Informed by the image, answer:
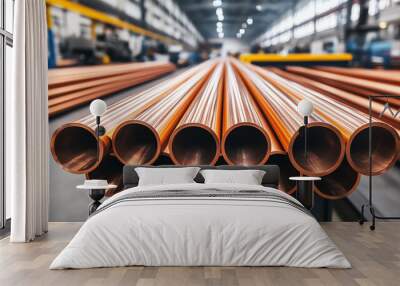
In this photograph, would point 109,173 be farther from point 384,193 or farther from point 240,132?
point 384,193

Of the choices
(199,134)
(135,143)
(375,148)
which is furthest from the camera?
(135,143)

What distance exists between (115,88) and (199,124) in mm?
1226

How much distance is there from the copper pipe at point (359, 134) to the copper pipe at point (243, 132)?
0.55 m

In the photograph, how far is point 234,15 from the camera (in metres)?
6.05

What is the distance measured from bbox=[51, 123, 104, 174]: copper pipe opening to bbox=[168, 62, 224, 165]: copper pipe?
76cm

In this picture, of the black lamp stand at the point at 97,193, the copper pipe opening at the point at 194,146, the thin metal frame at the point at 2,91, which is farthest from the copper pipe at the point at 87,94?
the copper pipe opening at the point at 194,146

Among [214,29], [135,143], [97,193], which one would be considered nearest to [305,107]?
[214,29]

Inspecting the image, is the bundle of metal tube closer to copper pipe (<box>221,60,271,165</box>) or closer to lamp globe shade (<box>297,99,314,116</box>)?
lamp globe shade (<box>297,99,314,116</box>)

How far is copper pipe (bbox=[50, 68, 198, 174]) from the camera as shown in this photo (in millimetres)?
Answer: 5273

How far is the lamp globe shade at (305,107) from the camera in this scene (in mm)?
5129

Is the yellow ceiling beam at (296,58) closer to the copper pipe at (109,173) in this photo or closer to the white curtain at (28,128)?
the copper pipe at (109,173)

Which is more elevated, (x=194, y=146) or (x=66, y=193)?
(x=194, y=146)

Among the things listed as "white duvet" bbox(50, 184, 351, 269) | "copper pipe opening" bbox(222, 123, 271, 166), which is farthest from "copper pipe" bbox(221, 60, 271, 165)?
"white duvet" bbox(50, 184, 351, 269)

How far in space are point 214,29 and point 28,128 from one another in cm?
237
